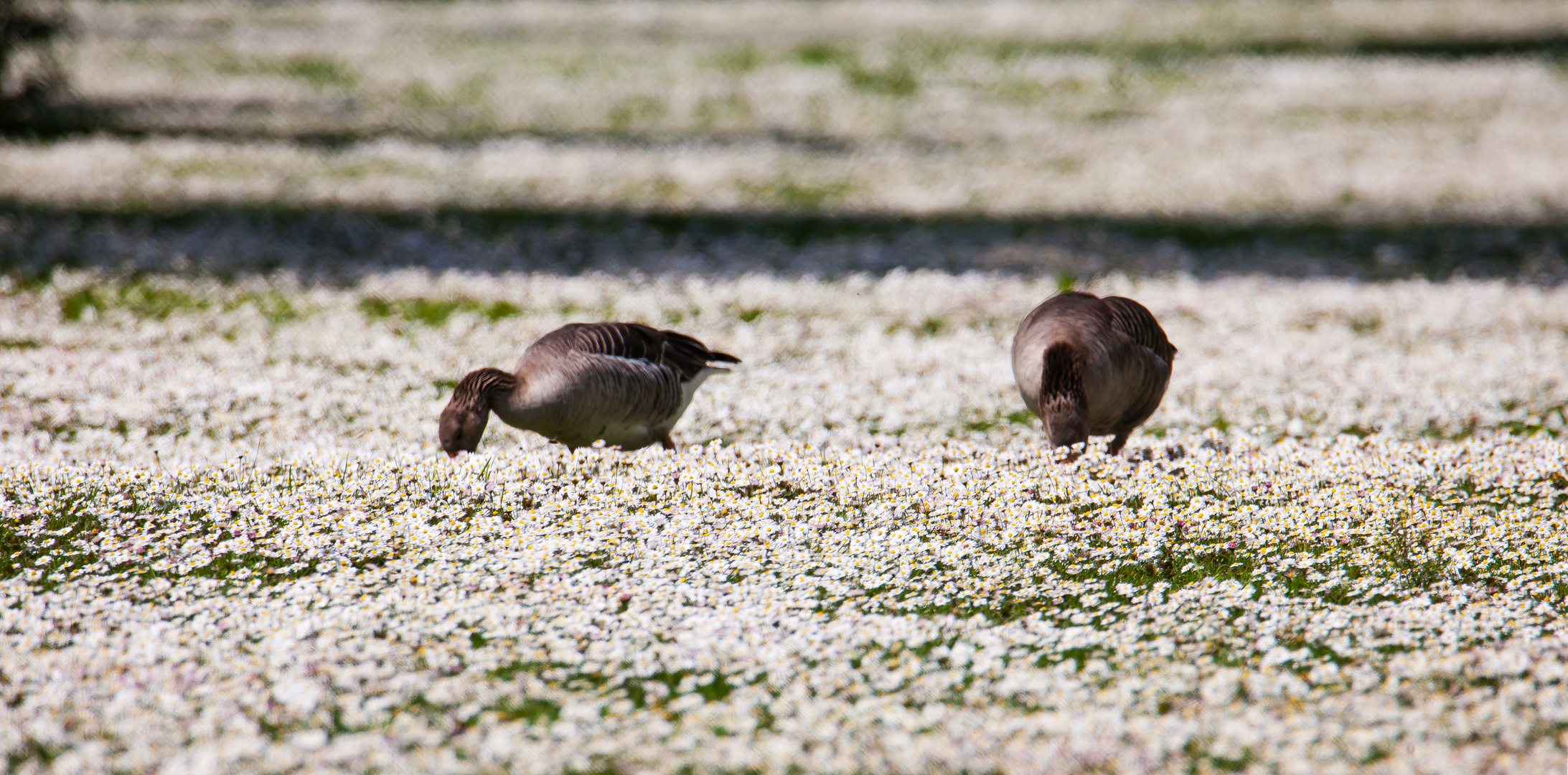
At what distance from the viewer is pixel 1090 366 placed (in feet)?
27.3

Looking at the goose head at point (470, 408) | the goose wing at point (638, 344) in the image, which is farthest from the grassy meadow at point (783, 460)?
the goose wing at point (638, 344)

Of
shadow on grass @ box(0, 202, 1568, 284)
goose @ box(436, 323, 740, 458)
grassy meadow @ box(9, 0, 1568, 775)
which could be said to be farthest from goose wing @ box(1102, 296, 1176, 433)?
shadow on grass @ box(0, 202, 1568, 284)

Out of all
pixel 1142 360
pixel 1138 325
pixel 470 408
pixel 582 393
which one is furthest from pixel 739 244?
pixel 470 408

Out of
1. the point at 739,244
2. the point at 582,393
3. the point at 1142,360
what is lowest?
the point at 582,393

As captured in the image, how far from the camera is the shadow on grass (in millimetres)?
15492

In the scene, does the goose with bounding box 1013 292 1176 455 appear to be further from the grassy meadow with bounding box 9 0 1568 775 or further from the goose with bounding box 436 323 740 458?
the goose with bounding box 436 323 740 458

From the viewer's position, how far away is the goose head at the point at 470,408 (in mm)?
8266

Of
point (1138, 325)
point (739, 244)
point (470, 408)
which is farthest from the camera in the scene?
point (739, 244)

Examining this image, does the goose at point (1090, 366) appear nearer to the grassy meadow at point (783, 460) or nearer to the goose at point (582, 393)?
the grassy meadow at point (783, 460)

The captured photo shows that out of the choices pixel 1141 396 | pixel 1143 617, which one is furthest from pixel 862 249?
pixel 1143 617

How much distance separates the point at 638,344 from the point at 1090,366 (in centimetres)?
310

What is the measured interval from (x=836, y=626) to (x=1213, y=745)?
74.9 inches

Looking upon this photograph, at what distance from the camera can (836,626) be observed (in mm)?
6395

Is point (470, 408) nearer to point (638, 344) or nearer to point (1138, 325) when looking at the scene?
point (638, 344)
